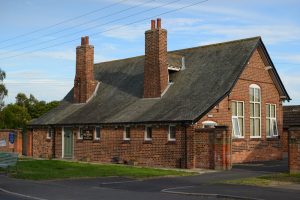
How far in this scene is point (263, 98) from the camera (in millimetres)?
32031

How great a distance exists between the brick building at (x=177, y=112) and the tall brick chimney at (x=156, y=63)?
0.19 feet

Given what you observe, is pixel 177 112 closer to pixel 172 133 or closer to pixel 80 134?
pixel 172 133

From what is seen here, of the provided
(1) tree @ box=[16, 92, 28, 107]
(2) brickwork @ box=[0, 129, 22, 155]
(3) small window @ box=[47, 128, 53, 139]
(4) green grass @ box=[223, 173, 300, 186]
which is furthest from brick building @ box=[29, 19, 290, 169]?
(1) tree @ box=[16, 92, 28, 107]

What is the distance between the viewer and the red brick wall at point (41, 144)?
119 ft

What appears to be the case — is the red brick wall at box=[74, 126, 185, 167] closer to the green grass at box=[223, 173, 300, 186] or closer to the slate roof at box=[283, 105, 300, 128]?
the green grass at box=[223, 173, 300, 186]

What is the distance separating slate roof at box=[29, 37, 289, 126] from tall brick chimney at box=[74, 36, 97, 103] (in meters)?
0.61

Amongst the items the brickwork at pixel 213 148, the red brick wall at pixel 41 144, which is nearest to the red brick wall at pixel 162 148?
the brickwork at pixel 213 148

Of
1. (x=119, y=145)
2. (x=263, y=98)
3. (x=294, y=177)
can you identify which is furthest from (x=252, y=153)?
(x=294, y=177)

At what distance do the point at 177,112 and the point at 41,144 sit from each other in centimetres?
1320

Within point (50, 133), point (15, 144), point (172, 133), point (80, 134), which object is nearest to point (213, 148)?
point (172, 133)

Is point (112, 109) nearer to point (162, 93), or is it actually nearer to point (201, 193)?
point (162, 93)

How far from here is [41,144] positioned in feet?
121

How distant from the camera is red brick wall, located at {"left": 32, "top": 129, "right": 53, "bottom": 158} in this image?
3618 centimetres

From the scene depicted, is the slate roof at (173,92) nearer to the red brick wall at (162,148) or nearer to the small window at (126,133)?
the small window at (126,133)
